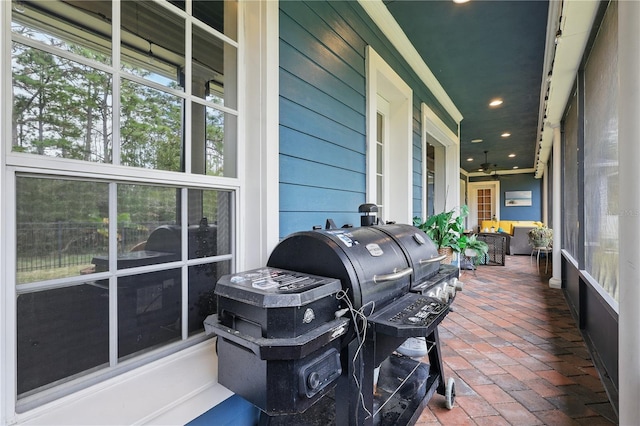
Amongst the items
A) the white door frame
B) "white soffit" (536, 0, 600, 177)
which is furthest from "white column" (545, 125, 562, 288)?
the white door frame

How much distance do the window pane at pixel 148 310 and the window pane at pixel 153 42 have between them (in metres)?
0.81

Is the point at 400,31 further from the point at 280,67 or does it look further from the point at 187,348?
the point at 187,348

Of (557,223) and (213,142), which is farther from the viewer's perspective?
(557,223)

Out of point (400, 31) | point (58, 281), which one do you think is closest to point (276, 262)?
point (58, 281)

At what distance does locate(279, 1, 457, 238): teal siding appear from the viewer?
1696 millimetres

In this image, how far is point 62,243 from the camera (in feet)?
3.12

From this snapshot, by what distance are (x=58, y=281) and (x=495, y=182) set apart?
1551 cm

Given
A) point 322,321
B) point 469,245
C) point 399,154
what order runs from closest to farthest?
1. point 322,321
2. point 399,154
3. point 469,245

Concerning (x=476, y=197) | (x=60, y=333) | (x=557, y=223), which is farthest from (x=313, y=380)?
(x=476, y=197)

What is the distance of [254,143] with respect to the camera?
1.52m

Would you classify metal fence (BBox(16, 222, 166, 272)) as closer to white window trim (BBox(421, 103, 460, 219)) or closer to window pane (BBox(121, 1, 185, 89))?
window pane (BBox(121, 1, 185, 89))

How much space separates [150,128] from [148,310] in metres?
0.72

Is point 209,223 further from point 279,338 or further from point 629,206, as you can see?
point 629,206

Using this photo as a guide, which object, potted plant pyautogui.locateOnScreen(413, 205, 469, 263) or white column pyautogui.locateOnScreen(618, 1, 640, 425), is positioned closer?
white column pyautogui.locateOnScreen(618, 1, 640, 425)
